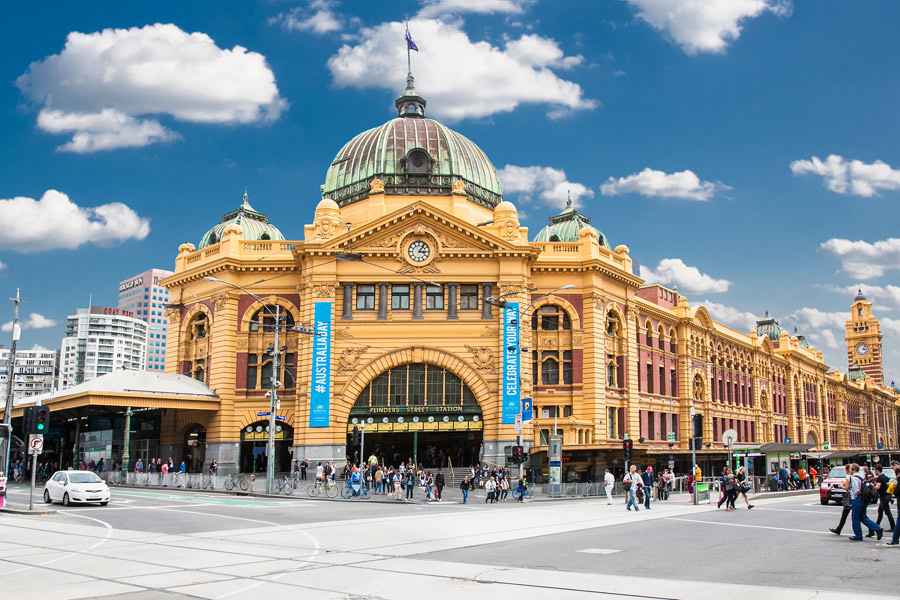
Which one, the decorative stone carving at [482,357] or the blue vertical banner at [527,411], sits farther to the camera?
the decorative stone carving at [482,357]

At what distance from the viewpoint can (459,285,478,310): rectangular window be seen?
58875 mm

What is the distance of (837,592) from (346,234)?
47.3 metres

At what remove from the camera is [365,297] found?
5888 centimetres

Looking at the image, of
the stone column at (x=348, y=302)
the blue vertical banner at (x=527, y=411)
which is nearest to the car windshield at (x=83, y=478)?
the blue vertical banner at (x=527, y=411)

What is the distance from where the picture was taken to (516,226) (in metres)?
59.8

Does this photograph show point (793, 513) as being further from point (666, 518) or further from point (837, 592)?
point (837, 592)

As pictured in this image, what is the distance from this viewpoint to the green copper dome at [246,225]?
70.3 meters

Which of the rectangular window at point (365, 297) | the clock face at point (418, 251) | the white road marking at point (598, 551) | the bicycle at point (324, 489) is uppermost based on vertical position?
the clock face at point (418, 251)

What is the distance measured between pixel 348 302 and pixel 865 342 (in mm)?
154071

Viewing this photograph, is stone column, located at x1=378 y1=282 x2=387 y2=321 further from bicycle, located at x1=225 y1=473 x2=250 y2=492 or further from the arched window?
bicycle, located at x1=225 y1=473 x2=250 y2=492

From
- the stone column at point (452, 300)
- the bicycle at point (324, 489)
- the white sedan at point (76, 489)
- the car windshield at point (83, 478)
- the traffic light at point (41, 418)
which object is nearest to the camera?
the traffic light at point (41, 418)

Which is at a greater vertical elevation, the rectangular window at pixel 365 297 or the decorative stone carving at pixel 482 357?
the rectangular window at pixel 365 297

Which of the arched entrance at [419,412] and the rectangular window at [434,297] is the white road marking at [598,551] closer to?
the arched entrance at [419,412]

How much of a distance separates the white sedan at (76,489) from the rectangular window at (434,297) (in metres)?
27.4
